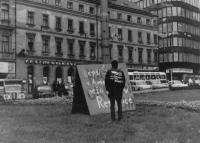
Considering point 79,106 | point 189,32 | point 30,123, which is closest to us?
point 30,123

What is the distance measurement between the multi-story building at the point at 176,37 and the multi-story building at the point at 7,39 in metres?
38.2

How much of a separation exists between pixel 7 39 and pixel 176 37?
41.2 metres

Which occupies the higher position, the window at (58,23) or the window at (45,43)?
the window at (58,23)

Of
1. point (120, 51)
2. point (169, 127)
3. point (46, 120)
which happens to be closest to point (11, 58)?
point (120, 51)

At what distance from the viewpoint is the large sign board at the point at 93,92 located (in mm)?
10689

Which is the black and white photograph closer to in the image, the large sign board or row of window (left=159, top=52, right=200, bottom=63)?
the large sign board

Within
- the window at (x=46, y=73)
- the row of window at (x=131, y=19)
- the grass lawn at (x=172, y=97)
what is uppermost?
the row of window at (x=131, y=19)

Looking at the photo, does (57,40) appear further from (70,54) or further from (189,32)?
(189,32)

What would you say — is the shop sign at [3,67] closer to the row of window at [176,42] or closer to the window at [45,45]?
the window at [45,45]

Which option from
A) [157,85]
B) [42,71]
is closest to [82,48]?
[42,71]

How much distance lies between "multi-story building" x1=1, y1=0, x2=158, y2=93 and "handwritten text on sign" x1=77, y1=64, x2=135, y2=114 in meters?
29.2

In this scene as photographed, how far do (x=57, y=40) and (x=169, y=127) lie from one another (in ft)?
123

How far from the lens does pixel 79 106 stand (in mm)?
11000

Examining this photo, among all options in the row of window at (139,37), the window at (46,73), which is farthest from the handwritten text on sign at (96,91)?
the row of window at (139,37)
